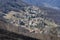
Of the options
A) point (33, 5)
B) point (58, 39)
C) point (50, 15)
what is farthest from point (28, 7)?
point (58, 39)

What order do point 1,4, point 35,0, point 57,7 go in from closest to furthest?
point 1,4 → point 57,7 → point 35,0

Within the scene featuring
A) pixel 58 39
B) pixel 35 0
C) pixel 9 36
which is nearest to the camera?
pixel 9 36

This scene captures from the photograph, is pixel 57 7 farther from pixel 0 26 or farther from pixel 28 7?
pixel 0 26

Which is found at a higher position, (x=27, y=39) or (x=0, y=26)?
(x=0, y=26)

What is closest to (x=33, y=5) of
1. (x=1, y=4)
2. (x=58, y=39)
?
(x=1, y=4)

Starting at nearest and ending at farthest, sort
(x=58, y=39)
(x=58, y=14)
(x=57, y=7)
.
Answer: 1. (x=58, y=39)
2. (x=58, y=14)
3. (x=57, y=7)

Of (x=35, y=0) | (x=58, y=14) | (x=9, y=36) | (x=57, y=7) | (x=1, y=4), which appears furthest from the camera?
(x=35, y=0)

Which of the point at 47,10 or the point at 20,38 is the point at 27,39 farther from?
the point at 47,10

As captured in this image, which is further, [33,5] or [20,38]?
[33,5]

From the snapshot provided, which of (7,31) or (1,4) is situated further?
(1,4)
